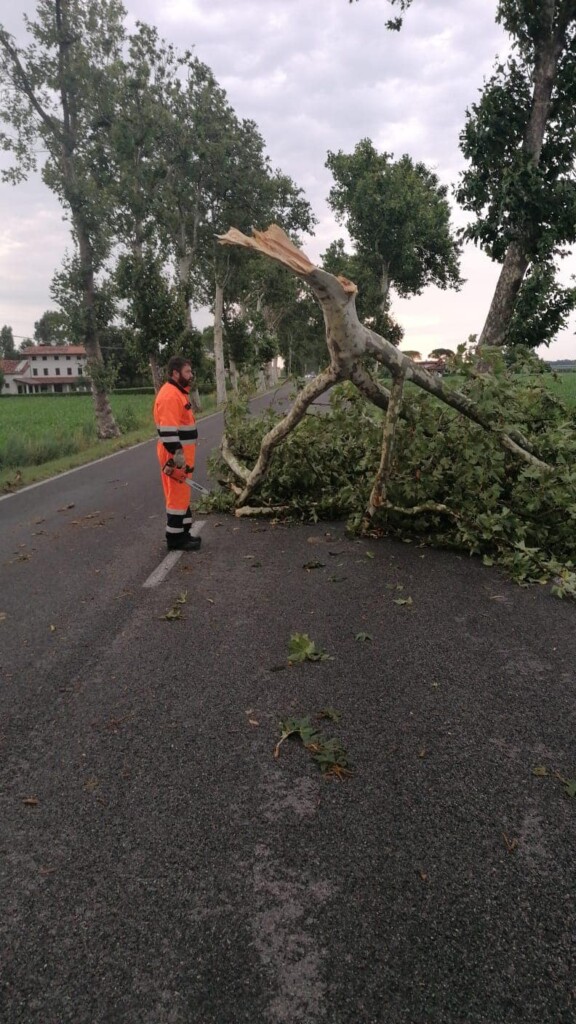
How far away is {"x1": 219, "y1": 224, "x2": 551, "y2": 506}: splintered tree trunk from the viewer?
475 centimetres

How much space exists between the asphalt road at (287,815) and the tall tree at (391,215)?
43.0 metres

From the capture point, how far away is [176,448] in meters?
6.17

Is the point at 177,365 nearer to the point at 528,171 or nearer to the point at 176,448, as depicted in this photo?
the point at 176,448

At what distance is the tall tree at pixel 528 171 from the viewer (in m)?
11.2

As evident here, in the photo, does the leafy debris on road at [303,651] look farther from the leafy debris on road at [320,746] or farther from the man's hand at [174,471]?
the man's hand at [174,471]

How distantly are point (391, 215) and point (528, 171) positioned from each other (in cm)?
3427

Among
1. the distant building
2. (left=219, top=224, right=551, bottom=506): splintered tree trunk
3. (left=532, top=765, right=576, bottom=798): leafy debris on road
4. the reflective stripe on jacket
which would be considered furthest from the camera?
the distant building

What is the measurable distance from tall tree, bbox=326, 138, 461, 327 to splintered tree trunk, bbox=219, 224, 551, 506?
40.2 m

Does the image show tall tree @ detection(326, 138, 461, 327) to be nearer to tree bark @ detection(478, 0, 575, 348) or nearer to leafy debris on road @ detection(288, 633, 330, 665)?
tree bark @ detection(478, 0, 575, 348)

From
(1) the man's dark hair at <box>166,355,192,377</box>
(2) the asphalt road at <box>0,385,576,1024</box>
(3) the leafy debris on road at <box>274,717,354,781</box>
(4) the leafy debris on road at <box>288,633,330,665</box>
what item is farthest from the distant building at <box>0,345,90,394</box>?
(3) the leafy debris on road at <box>274,717,354,781</box>

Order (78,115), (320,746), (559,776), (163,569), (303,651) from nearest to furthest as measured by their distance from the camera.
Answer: (559,776) < (320,746) < (303,651) < (163,569) < (78,115)

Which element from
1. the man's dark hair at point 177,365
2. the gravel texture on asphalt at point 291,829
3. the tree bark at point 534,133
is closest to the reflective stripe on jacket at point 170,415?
the man's dark hair at point 177,365

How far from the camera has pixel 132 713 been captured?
3121 millimetres

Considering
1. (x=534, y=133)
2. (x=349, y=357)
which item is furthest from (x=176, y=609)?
(x=534, y=133)
